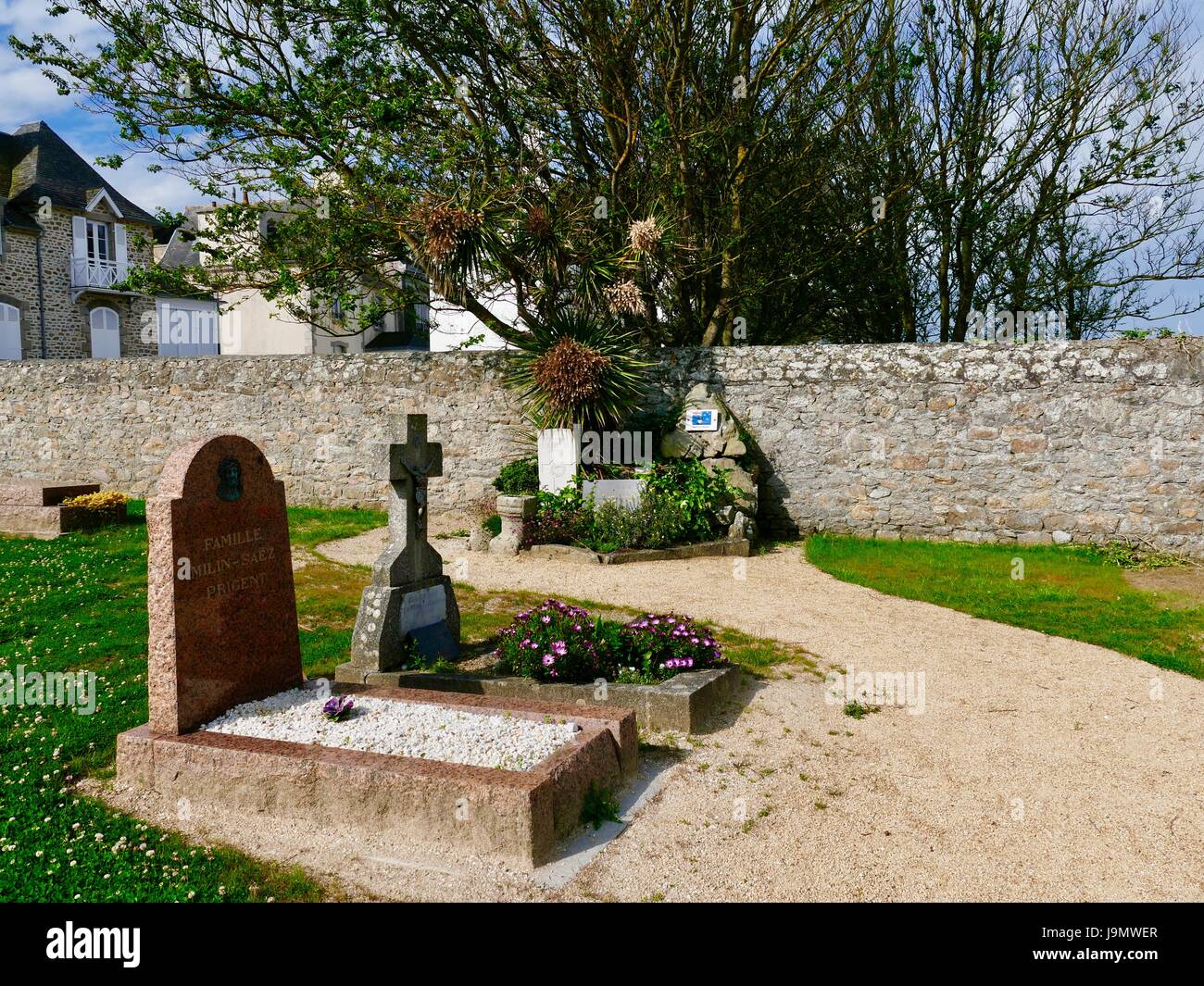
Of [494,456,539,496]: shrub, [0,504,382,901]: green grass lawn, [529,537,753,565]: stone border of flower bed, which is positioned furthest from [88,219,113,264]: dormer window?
[529,537,753,565]: stone border of flower bed

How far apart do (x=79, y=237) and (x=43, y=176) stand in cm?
199

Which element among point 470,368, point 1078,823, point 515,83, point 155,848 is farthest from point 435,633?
point 515,83

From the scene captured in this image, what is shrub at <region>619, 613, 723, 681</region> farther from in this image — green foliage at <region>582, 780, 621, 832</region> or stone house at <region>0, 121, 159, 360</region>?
stone house at <region>0, 121, 159, 360</region>

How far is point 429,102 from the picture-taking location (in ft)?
41.5

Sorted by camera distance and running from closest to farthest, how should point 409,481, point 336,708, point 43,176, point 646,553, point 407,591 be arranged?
point 336,708
point 407,591
point 409,481
point 646,553
point 43,176

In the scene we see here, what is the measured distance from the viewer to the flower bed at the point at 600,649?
18.4ft

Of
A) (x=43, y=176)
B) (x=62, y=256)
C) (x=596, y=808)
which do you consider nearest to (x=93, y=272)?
(x=62, y=256)

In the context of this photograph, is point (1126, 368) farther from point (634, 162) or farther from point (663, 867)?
point (663, 867)

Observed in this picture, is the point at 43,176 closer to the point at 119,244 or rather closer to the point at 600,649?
the point at 119,244

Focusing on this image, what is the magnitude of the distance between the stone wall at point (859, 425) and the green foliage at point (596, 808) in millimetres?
6425

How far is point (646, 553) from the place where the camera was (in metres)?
10.4

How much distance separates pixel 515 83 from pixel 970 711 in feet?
36.1

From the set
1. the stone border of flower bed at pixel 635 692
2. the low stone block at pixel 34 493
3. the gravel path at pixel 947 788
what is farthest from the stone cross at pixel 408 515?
the low stone block at pixel 34 493

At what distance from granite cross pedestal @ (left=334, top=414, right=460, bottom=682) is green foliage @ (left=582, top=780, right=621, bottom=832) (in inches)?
88.2
